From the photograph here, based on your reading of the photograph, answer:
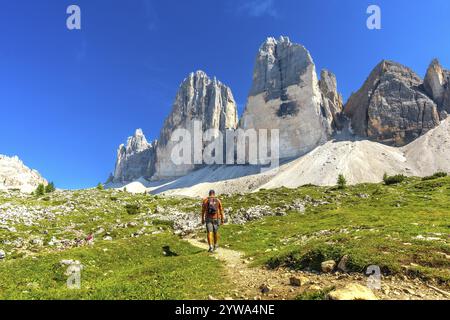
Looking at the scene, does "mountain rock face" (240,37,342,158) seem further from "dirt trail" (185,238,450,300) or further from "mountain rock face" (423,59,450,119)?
"dirt trail" (185,238,450,300)

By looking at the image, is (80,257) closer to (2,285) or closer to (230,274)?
(2,285)

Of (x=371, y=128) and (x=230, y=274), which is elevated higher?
(x=371, y=128)

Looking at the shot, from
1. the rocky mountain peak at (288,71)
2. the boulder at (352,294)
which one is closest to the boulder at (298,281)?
the boulder at (352,294)

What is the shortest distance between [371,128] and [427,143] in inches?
1128

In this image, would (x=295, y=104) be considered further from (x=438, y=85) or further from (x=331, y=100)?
(x=438, y=85)

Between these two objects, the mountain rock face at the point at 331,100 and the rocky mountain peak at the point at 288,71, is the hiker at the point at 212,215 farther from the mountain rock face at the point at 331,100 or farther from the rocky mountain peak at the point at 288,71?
the rocky mountain peak at the point at 288,71

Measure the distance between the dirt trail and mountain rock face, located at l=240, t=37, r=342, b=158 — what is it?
154072 mm

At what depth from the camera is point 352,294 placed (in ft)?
24.6

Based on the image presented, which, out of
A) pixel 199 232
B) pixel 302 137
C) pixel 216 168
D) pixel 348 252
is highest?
pixel 302 137

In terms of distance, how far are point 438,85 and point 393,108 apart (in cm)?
2806

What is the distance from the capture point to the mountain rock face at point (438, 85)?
15200cm
